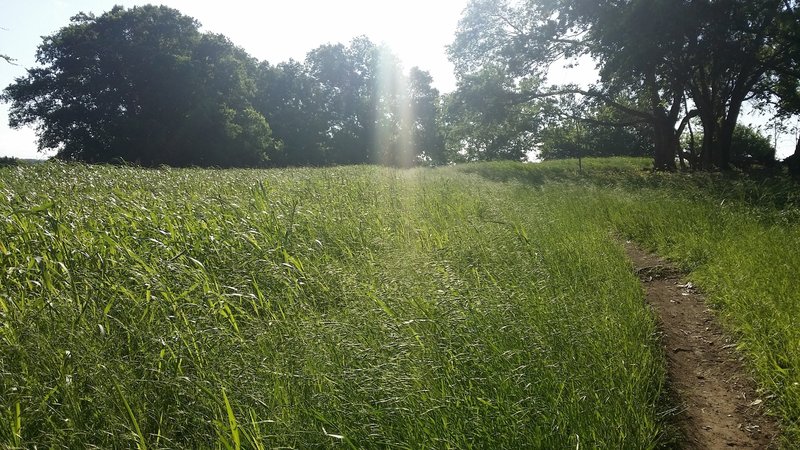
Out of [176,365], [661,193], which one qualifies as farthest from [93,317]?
[661,193]

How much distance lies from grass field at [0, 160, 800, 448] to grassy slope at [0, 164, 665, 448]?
0.06 feet

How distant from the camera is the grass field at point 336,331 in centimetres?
248

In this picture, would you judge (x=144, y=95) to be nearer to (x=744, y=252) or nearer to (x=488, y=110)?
(x=488, y=110)

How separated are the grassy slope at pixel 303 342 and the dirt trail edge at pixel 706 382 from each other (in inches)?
9.5

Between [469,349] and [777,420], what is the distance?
1951 millimetres

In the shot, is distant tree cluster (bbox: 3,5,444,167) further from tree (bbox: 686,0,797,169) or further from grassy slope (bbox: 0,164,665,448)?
grassy slope (bbox: 0,164,665,448)

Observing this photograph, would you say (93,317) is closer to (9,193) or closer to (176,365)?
(176,365)

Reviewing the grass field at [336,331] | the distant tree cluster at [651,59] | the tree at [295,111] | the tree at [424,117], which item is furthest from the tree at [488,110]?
the tree at [424,117]

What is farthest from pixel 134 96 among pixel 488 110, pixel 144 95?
pixel 488 110

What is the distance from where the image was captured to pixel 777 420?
2891mm

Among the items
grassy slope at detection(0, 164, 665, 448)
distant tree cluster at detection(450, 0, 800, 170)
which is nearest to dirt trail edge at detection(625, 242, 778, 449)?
grassy slope at detection(0, 164, 665, 448)

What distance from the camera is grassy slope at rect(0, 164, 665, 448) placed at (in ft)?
8.09

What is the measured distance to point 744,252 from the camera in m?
5.46

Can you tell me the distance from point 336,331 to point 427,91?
167ft
